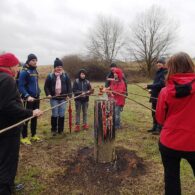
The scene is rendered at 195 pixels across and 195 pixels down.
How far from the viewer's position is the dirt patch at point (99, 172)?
14.7 feet

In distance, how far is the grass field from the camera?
4398 millimetres

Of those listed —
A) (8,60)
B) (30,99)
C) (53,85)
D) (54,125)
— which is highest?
(8,60)

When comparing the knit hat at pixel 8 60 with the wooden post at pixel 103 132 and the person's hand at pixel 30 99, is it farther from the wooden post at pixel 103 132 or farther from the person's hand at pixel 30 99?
the person's hand at pixel 30 99

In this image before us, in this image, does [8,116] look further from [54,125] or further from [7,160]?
[54,125]

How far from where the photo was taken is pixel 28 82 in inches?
264

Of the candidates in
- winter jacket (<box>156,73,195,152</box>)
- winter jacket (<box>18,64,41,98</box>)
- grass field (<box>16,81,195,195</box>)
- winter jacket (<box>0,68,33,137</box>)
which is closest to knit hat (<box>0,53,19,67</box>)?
winter jacket (<box>0,68,33,137</box>)

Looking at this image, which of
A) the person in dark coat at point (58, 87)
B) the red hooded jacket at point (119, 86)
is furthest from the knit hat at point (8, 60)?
the red hooded jacket at point (119, 86)

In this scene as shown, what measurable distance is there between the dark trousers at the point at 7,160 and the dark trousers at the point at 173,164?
189 centimetres

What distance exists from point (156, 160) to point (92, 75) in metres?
34.5

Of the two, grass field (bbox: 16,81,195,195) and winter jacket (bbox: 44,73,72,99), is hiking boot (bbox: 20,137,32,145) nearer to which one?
grass field (bbox: 16,81,195,195)

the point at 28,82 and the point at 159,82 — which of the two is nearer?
the point at 28,82

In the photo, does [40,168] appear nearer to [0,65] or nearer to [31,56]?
[0,65]

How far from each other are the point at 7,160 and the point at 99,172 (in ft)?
6.11

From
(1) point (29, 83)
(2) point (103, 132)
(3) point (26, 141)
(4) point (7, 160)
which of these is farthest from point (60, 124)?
(4) point (7, 160)
